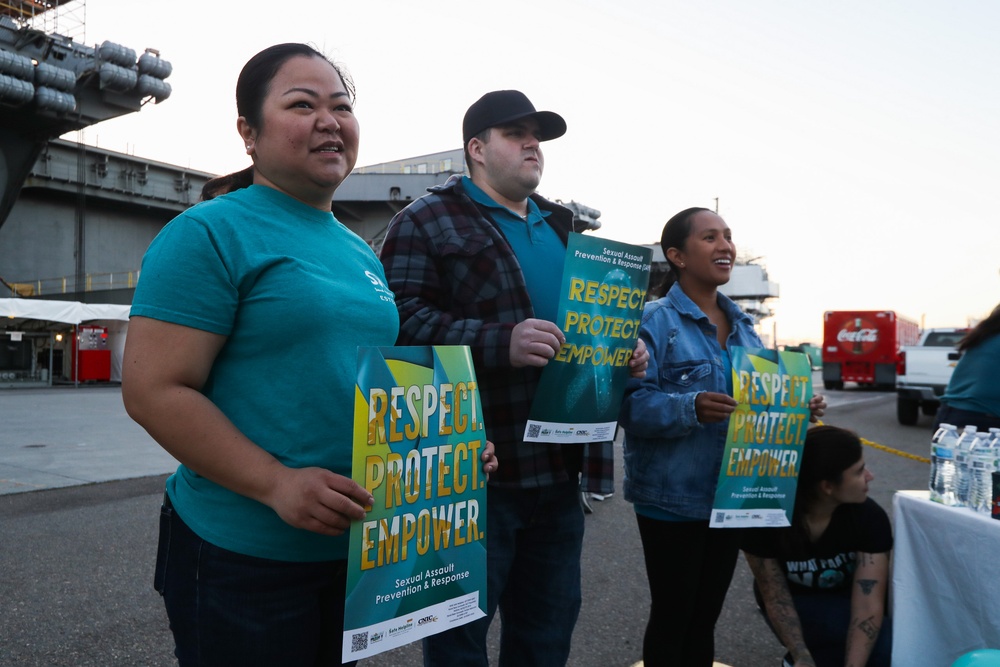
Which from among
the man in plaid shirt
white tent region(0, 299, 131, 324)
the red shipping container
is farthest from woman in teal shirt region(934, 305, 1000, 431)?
the red shipping container

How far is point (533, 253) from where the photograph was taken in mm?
2125

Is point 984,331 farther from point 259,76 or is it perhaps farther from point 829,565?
point 259,76

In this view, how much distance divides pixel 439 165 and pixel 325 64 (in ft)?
150

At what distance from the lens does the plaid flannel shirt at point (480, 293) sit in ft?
6.47

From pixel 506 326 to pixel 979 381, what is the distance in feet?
9.35

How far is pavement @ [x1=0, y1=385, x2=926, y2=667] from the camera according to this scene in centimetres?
333

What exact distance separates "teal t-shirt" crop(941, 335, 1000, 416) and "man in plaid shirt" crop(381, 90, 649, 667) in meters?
2.35

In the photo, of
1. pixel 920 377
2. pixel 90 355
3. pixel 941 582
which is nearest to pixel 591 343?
pixel 941 582

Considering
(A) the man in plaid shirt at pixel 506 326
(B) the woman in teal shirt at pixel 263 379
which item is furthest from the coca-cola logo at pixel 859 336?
(B) the woman in teal shirt at pixel 263 379

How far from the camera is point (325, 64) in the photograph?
1.46m

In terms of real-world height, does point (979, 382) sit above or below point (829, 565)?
above

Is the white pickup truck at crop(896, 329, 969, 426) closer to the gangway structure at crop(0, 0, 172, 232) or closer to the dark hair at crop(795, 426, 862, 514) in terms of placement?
the dark hair at crop(795, 426, 862, 514)

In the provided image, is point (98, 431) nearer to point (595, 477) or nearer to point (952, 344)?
point (595, 477)

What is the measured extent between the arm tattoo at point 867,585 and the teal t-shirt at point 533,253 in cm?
179
